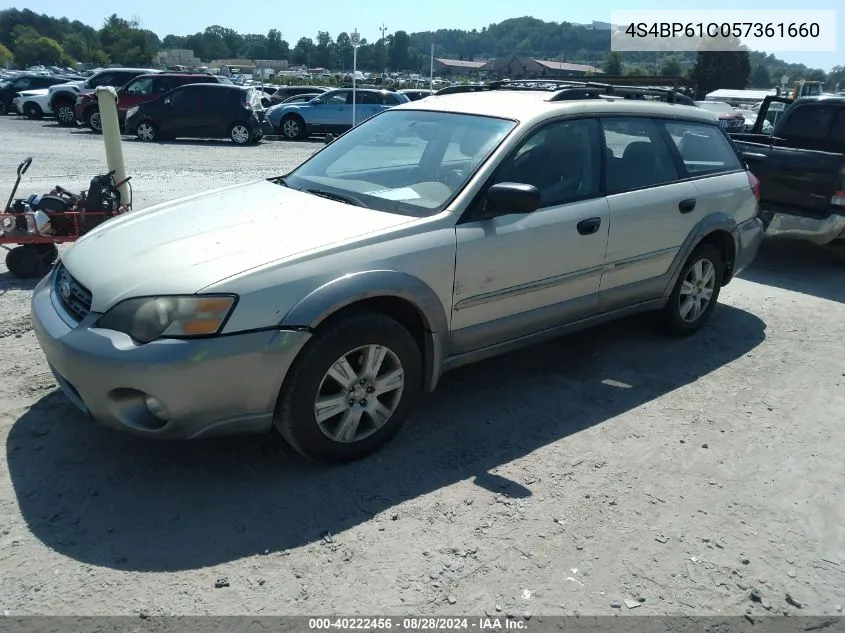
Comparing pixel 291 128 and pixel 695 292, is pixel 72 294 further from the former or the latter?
pixel 291 128

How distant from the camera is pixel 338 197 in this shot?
12.9 ft

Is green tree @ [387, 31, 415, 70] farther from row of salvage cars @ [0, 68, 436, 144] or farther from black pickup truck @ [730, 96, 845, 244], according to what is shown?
black pickup truck @ [730, 96, 845, 244]

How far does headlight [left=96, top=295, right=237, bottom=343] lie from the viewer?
2.94 meters

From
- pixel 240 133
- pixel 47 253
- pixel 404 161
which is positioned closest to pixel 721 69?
pixel 240 133

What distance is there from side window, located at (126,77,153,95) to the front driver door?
1825 cm

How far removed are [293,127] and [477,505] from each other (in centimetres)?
1963

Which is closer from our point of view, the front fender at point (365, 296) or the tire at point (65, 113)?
the front fender at point (365, 296)

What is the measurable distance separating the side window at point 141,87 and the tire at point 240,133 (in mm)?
3068

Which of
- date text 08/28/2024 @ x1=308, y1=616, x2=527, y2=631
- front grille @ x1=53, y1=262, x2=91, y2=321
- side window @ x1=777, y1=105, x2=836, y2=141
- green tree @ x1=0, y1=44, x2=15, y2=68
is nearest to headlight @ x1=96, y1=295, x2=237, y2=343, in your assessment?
front grille @ x1=53, y1=262, x2=91, y2=321

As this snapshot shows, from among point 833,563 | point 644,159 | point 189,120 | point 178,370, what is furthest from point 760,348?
point 189,120

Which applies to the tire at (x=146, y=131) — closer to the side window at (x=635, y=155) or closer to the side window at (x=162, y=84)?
the side window at (x=162, y=84)

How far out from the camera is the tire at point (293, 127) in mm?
21172

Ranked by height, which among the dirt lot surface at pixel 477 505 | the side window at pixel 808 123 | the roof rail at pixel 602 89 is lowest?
the dirt lot surface at pixel 477 505

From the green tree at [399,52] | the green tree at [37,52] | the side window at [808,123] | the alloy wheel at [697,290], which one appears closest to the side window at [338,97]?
the side window at [808,123]
